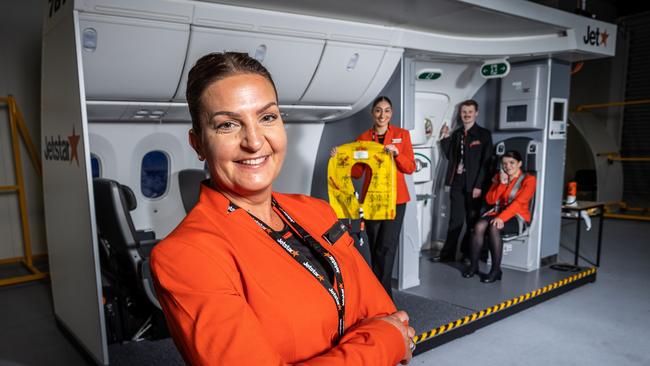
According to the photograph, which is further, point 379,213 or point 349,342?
point 379,213

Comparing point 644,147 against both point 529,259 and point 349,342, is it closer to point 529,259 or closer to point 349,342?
point 529,259

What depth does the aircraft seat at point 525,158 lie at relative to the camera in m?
5.51

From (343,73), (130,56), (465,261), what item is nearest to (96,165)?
(130,56)

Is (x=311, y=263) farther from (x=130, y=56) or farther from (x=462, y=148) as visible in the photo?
(x=462, y=148)

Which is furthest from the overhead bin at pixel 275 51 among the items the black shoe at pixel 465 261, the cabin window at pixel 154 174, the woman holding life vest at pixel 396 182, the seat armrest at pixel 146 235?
the black shoe at pixel 465 261

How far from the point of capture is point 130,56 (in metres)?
3.54

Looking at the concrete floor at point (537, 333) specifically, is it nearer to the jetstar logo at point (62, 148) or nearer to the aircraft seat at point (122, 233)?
the aircraft seat at point (122, 233)

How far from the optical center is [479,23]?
4.75 meters

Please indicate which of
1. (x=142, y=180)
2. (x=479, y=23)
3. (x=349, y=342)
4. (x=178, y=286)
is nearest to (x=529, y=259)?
(x=479, y=23)

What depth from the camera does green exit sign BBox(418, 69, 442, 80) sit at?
19.1ft

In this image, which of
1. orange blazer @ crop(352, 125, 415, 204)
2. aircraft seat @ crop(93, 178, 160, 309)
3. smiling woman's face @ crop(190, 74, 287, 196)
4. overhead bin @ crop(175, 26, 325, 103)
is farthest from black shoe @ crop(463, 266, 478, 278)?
smiling woman's face @ crop(190, 74, 287, 196)

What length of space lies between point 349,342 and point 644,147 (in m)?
12.7

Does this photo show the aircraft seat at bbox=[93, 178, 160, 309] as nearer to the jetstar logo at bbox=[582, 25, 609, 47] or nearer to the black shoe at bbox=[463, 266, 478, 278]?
the black shoe at bbox=[463, 266, 478, 278]

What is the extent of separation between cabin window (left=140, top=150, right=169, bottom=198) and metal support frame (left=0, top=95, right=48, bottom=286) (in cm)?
153
